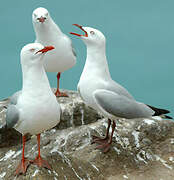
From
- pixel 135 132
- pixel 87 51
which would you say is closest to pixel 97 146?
pixel 135 132

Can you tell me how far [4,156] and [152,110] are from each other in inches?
118

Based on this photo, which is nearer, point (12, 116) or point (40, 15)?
point (12, 116)

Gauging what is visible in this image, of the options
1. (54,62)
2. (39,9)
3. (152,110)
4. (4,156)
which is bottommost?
(4,156)

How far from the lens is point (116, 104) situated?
5.89 metres

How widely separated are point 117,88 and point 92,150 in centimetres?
128

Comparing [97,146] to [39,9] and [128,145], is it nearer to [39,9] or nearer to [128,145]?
[128,145]

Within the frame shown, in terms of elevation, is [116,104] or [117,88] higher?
[117,88]

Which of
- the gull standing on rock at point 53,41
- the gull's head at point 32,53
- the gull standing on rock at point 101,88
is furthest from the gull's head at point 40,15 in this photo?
the gull's head at point 32,53

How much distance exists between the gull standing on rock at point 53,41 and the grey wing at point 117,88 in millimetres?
1657

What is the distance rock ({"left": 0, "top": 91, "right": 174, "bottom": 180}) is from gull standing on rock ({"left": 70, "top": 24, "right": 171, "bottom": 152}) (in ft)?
3.15

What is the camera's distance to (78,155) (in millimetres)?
6684

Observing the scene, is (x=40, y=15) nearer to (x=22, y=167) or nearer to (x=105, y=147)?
(x=105, y=147)

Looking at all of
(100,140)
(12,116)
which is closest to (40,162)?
(12,116)

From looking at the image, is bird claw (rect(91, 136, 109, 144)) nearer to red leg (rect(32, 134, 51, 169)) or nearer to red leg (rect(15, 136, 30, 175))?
red leg (rect(32, 134, 51, 169))
